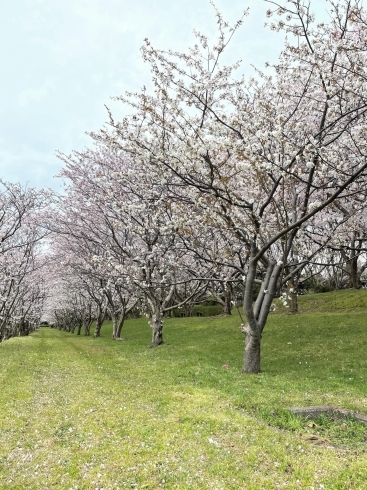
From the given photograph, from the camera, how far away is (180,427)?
8.01 metres

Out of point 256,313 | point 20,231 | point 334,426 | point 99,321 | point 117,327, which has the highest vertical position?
point 20,231

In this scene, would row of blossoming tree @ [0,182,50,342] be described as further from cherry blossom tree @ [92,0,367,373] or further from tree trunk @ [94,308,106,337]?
cherry blossom tree @ [92,0,367,373]

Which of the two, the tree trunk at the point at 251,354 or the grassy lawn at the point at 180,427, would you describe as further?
the tree trunk at the point at 251,354

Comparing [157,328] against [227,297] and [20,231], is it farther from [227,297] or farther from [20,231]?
[20,231]

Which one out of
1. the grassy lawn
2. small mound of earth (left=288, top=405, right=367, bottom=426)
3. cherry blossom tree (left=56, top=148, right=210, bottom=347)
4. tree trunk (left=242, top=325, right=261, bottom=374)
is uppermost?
cherry blossom tree (left=56, top=148, right=210, bottom=347)

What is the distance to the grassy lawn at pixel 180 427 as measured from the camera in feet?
19.5

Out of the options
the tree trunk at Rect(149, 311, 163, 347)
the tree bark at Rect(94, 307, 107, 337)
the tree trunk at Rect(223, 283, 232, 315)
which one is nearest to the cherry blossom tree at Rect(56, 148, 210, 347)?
the tree trunk at Rect(149, 311, 163, 347)

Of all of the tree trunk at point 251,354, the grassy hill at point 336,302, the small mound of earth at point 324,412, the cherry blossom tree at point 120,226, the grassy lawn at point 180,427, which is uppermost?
the cherry blossom tree at point 120,226

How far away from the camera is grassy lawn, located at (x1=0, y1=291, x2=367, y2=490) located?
595 cm

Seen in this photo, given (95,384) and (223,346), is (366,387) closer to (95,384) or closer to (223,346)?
(95,384)

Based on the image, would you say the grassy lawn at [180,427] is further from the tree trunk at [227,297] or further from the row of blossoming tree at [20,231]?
the tree trunk at [227,297]

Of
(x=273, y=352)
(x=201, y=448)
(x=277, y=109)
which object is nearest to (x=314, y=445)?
(x=201, y=448)

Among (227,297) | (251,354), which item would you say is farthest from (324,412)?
(227,297)

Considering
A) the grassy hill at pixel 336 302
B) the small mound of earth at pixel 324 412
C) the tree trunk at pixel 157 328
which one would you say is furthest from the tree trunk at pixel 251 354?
the grassy hill at pixel 336 302
